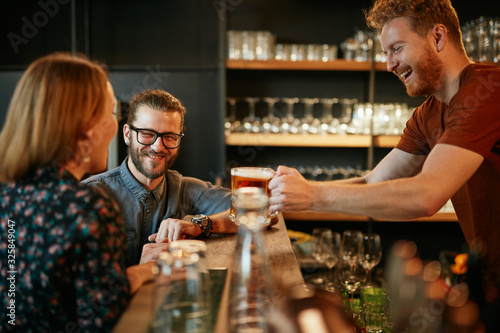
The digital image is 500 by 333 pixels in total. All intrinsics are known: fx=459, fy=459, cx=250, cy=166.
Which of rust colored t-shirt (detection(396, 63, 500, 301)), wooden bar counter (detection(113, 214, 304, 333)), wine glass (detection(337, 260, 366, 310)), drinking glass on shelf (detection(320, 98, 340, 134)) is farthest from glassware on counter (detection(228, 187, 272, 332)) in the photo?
drinking glass on shelf (detection(320, 98, 340, 134))

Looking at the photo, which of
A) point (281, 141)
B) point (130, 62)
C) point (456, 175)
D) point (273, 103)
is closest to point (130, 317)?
point (456, 175)

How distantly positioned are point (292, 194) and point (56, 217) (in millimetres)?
645

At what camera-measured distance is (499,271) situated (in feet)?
4.76

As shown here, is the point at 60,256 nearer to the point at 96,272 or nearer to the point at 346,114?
the point at 96,272

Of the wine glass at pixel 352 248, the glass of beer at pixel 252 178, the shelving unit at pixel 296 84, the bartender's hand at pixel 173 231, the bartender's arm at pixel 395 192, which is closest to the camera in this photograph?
the bartender's arm at pixel 395 192

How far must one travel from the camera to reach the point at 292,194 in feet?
4.23

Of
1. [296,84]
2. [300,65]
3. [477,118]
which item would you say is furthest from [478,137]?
[296,84]

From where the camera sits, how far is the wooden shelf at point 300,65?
331 centimetres

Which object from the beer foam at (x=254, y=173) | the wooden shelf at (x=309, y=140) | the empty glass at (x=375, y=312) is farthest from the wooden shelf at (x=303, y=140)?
the empty glass at (x=375, y=312)

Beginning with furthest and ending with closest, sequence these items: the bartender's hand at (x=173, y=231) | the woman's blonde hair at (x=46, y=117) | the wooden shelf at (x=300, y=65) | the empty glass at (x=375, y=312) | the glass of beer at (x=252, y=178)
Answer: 1. the wooden shelf at (x=300, y=65)
2. the bartender's hand at (x=173, y=231)
3. the glass of beer at (x=252, y=178)
4. the empty glass at (x=375, y=312)
5. the woman's blonde hair at (x=46, y=117)

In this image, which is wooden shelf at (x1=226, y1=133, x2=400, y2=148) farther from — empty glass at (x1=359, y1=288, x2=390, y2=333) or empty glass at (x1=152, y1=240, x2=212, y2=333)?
empty glass at (x1=152, y1=240, x2=212, y2=333)

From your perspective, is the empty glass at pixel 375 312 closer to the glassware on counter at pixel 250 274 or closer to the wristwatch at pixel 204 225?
the glassware on counter at pixel 250 274

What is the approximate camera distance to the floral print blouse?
0.85 metres

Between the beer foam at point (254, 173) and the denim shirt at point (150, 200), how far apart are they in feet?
1.95
